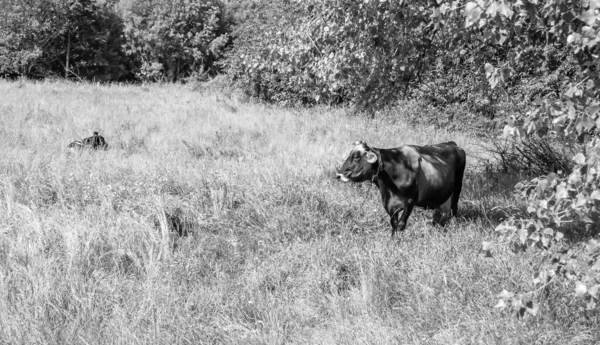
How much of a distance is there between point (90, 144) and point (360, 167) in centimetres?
628

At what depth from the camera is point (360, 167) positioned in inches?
237

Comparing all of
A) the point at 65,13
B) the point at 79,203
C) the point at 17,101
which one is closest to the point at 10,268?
the point at 79,203

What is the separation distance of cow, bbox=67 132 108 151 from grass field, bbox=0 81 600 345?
55 cm

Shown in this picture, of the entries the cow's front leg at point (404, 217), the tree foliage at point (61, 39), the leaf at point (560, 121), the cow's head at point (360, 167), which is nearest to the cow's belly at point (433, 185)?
the cow's front leg at point (404, 217)

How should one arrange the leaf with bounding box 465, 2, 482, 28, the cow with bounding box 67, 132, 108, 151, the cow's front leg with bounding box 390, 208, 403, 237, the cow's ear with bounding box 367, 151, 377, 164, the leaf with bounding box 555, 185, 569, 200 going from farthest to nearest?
the cow with bounding box 67, 132, 108, 151, the cow's front leg with bounding box 390, 208, 403, 237, the cow's ear with bounding box 367, 151, 377, 164, the leaf with bounding box 465, 2, 482, 28, the leaf with bounding box 555, 185, 569, 200

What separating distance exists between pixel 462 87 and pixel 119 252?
42.8 ft

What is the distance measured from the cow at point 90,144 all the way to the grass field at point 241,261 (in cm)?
55

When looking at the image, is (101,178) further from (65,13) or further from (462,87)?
(65,13)

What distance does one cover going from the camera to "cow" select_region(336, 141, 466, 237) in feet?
19.8

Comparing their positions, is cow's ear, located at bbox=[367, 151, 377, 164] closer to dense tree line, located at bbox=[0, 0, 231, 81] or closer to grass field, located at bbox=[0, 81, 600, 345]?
grass field, located at bbox=[0, 81, 600, 345]

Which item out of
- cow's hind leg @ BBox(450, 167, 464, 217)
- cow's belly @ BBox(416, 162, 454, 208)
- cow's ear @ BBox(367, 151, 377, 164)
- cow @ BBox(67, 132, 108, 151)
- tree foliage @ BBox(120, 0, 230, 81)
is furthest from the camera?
tree foliage @ BBox(120, 0, 230, 81)

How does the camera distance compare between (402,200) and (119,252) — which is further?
(402,200)

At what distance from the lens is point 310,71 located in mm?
6480

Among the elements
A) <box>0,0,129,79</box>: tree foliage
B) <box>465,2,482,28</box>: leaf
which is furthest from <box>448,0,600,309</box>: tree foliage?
<box>0,0,129,79</box>: tree foliage
